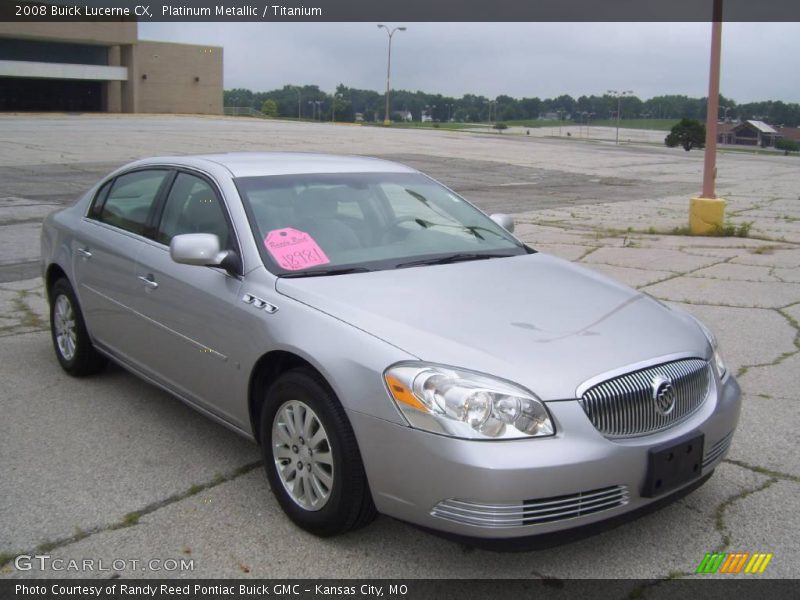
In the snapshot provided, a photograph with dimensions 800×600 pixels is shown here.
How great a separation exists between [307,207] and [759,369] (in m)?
3.32

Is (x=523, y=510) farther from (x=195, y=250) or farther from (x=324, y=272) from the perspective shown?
(x=195, y=250)

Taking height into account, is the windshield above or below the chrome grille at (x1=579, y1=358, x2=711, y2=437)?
above

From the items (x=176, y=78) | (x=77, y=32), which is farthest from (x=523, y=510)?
(x=176, y=78)

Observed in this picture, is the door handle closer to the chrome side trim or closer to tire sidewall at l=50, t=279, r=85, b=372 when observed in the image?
the chrome side trim

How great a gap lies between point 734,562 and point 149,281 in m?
3.12

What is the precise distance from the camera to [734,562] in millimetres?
3289

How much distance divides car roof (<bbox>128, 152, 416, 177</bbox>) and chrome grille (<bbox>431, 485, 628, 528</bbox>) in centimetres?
225

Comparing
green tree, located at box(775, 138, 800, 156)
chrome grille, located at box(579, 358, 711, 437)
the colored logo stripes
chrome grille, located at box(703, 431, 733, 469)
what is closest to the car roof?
chrome grille, located at box(579, 358, 711, 437)

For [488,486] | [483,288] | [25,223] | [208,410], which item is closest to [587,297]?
[483,288]

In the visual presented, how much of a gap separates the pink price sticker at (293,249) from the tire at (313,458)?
25.2 inches

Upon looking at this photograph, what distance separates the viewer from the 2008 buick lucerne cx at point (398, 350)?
117 inches

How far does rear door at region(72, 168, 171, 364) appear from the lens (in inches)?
187

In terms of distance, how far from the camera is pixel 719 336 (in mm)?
6480

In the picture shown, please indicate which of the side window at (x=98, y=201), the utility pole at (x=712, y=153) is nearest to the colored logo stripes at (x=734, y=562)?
the side window at (x=98, y=201)
